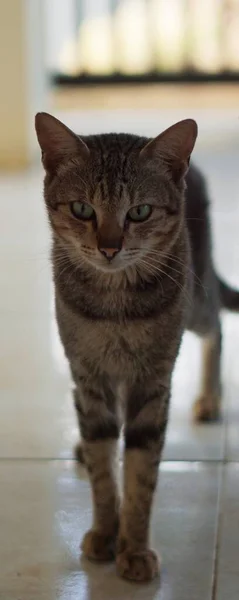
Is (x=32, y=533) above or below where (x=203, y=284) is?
below

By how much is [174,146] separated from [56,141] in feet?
0.58

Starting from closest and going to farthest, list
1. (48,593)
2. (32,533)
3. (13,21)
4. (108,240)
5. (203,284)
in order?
1. (108,240)
2. (48,593)
3. (32,533)
4. (203,284)
5. (13,21)

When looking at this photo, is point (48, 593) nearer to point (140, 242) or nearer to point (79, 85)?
point (140, 242)

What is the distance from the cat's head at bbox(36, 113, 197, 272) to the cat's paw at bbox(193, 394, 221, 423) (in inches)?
26.0

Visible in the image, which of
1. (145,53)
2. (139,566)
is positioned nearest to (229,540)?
(139,566)

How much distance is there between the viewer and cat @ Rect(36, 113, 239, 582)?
1424 mm

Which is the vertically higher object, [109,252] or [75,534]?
[109,252]

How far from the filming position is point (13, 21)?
391 centimetres

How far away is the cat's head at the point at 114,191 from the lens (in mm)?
1402

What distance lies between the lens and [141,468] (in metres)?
1.54

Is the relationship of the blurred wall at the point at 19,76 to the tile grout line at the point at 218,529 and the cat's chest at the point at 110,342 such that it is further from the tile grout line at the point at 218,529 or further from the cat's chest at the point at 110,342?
the cat's chest at the point at 110,342

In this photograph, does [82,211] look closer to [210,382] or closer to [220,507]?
[220,507]

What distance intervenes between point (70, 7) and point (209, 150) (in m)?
1.30

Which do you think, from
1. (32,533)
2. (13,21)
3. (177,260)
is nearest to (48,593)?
(32,533)
